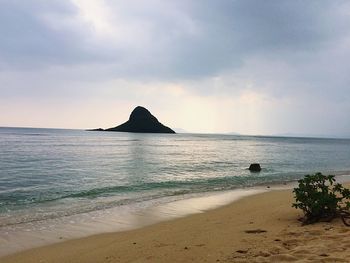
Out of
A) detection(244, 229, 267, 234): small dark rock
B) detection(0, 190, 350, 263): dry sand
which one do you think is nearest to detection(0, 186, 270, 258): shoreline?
detection(0, 190, 350, 263): dry sand

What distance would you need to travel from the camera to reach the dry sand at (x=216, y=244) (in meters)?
7.02

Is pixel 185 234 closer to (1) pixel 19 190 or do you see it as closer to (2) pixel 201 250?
(2) pixel 201 250

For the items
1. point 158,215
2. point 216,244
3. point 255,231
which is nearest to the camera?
point 216,244

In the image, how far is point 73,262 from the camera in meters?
7.70

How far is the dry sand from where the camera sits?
276 inches

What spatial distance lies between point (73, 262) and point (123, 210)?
22.4ft

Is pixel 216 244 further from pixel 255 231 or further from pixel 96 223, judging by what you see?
pixel 96 223

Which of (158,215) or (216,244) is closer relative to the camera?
(216,244)

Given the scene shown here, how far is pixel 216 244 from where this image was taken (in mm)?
8258

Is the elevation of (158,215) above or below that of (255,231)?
below

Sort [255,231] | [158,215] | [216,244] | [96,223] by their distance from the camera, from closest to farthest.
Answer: [216,244] → [255,231] → [96,223] → [158,215]

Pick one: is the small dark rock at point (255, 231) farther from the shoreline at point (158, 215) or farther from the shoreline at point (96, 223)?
the shoreline at point (96, 223)

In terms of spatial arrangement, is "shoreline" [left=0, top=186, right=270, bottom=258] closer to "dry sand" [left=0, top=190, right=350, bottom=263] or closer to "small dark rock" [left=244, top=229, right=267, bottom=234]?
"dry sand" [left=0, top=190, right=350, bottom=263]

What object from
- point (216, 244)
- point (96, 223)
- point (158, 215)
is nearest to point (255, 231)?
point (216, 244)
